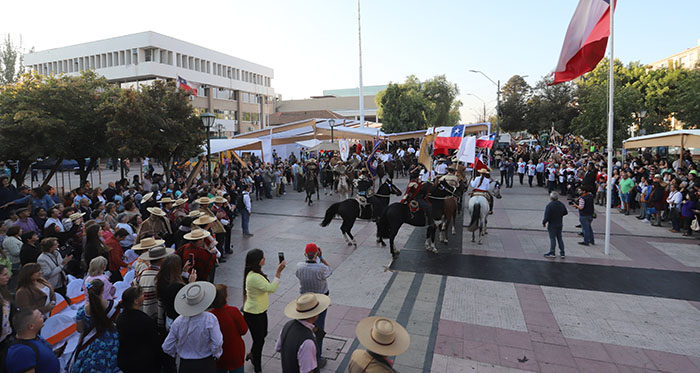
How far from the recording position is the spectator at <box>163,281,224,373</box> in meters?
3.48

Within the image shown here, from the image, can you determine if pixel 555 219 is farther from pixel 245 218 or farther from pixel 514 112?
pixel 514 112

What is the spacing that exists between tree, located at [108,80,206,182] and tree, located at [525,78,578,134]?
38440mm

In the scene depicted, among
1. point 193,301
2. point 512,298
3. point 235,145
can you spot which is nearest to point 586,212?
point 512,298

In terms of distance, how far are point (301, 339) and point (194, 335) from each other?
1002 millimetres

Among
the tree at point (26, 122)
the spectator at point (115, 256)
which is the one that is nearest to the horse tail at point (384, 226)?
the spectator at point (115, 256)

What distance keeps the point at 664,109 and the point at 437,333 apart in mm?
42305

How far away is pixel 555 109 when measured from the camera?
138 feet

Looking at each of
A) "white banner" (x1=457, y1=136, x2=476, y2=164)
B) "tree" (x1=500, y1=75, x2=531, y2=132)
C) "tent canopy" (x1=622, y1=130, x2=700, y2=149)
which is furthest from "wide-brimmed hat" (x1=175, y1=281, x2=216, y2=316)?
"tree" (x1=500, y1=75, x2=531, y2=132)

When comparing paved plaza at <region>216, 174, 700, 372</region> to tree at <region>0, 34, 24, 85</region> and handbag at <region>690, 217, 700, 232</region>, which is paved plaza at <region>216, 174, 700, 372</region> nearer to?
handbag at <region>690, 217, 700, 232</region>

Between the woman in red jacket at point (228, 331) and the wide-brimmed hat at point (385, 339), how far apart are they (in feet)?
5.27

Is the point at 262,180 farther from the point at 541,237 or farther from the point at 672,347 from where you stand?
the point at 672,347

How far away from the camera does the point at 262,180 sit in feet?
63.0

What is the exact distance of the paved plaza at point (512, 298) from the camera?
17.0ft

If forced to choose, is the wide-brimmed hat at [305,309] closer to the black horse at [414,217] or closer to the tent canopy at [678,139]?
the black horse at [414,217]
